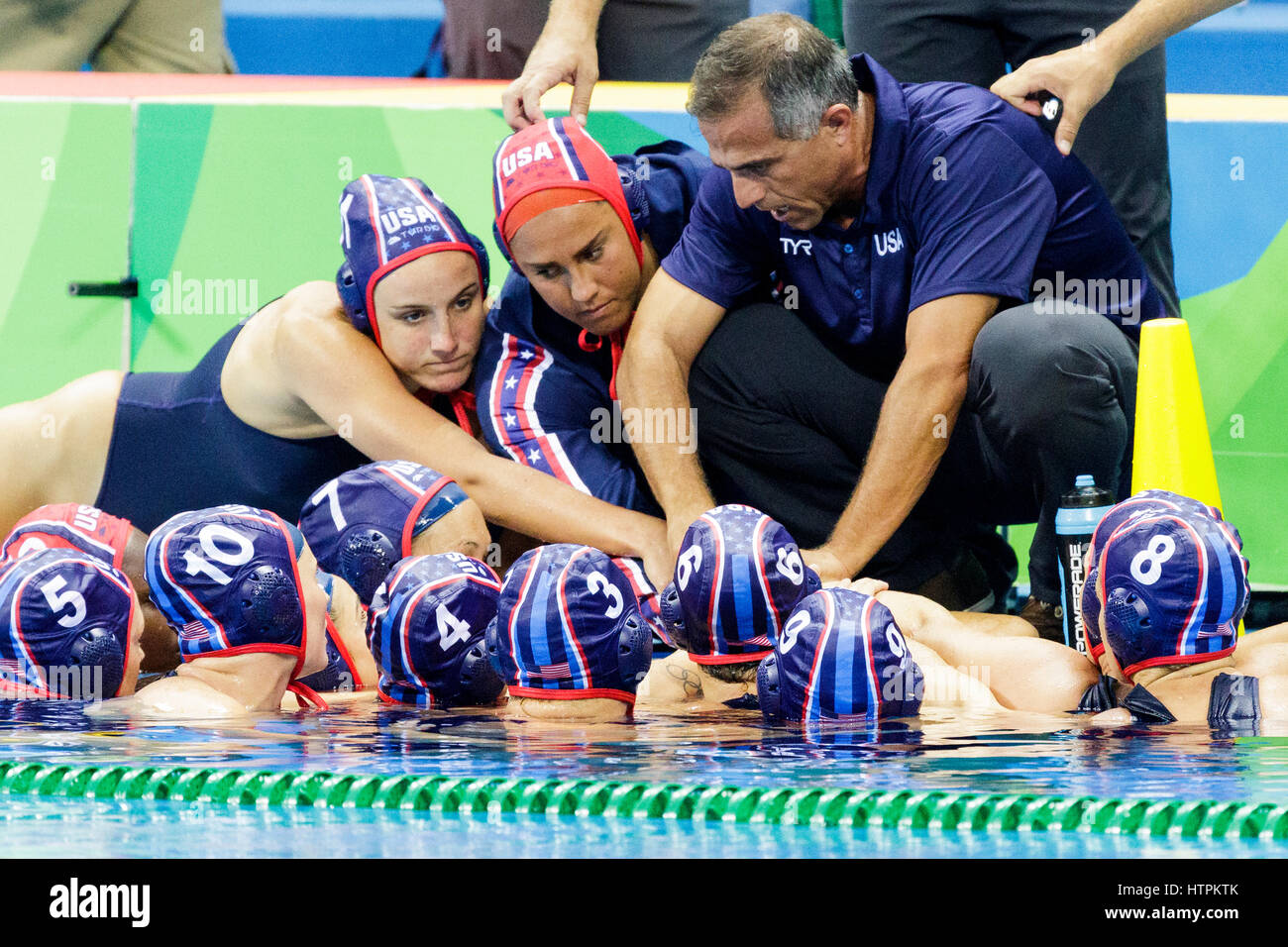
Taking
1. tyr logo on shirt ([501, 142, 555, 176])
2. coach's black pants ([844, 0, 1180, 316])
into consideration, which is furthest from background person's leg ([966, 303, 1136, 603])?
tyr logo on shirt ([501, 142, 555, 176])

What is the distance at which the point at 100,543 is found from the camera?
3824 millimetres

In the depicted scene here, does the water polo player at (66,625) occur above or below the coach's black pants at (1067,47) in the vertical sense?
below

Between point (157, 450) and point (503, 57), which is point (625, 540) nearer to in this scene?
point (157, 450)

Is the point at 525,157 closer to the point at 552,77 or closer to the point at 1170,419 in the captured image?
the point at 552,77

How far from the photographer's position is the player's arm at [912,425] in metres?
3.76

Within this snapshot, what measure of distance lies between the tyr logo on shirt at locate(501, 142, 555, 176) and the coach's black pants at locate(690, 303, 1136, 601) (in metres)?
0.69

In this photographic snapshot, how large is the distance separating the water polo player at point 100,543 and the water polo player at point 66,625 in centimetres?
20

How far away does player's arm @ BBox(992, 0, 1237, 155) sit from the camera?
3.92 m

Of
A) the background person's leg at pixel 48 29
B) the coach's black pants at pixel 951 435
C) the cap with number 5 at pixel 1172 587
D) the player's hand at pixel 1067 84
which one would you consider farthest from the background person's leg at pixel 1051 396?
the background person's leg at pixel 48 29

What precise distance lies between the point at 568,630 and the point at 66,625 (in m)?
1.10

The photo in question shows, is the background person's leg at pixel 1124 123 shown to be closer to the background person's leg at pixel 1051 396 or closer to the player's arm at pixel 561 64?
the background person's leg at pixel 1051 396
